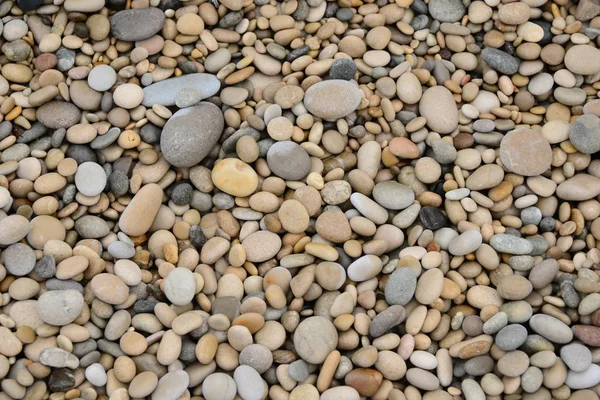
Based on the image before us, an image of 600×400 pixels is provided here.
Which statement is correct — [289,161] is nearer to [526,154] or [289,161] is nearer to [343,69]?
[343,69]

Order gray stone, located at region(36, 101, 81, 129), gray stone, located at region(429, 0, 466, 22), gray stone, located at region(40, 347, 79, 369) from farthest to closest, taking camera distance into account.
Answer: gray stone, located at region(429, 0, 466, 22), gray stone, located at region(36, 101, 81, 129), gray stone, located at region(40, 347, 79, 369)

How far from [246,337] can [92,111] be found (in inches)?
21.1

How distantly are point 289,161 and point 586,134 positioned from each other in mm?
548

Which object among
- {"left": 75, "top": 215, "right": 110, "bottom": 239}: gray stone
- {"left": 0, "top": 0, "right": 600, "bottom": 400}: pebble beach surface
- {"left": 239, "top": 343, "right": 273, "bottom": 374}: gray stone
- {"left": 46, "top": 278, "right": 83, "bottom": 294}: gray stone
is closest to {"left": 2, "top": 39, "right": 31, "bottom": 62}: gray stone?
{"left": 0, "top": 0, "right": 600, "bottom": 400}: pebble beach surface

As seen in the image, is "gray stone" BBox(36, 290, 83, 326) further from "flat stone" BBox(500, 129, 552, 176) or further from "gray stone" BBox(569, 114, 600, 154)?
"gray stone" BBox(569, 114, 600, 154)

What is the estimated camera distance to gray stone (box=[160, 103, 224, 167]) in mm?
1325

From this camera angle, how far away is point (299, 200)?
1319 millimetres

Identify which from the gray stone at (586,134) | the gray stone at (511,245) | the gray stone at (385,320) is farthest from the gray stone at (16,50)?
the gray stone at (586,134)

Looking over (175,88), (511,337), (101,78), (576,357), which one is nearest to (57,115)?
(101,78)

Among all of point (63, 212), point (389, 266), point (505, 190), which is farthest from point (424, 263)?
point (63, 212)

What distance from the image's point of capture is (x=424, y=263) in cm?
127

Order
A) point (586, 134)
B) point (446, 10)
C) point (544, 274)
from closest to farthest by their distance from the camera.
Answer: point (544, 274) < point (586, 134) < point (446, 10)

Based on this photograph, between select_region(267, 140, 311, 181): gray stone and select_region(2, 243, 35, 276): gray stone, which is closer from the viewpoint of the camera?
select_region(2, 243, 35, 276): gray stone

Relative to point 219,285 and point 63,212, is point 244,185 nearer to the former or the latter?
point 219,285
